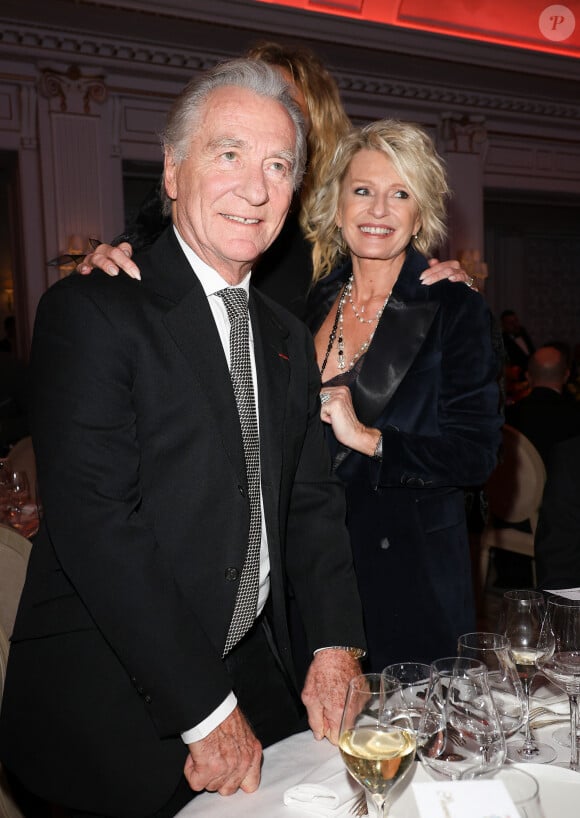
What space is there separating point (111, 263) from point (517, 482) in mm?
3598

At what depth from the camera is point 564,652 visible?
1.25m

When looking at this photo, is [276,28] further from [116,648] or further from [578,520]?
[116,648]

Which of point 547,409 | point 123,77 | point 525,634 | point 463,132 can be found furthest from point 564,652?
point 463,132

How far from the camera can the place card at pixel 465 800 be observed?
0.89 m

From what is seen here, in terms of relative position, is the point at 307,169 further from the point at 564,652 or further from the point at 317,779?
the point at 317,779

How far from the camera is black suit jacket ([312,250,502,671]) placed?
2193mm

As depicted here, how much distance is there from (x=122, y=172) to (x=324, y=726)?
24.7 feet

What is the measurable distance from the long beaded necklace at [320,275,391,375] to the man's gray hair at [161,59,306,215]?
86cm

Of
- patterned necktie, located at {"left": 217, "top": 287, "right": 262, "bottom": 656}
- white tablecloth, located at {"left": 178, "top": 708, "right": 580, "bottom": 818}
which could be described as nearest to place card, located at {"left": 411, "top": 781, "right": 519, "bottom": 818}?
white tablecloth, located at {"left": 178, "top": 708, "right": 580, "bottom": 818}

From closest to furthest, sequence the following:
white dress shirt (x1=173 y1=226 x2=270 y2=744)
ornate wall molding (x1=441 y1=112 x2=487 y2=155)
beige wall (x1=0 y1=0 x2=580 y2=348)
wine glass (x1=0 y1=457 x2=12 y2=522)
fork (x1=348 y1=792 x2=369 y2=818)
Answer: fork (x1=348 y1=792 x2=369 y2=818) → white dress shirt (x1=173 y1=226 x2=270 y2=744) → wine glass (x1=0 y1=457 x2=12 y2=522) → beige wall (x1=0 y1=0 x2=580 y2=348) → ornate wall molding (x1=441 y1=112 x2=487 y2=155)

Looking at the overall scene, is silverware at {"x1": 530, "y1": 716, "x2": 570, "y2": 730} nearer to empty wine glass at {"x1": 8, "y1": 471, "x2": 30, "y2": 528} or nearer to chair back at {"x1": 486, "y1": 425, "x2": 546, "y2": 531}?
empty wine glass at {"x1": 8, "y1": 471, "x2": 30, "y2": 528}

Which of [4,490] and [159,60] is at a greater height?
[159,60]

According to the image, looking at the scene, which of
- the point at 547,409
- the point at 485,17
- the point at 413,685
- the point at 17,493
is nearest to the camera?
the point at 413,685

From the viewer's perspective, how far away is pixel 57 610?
1.42 m
